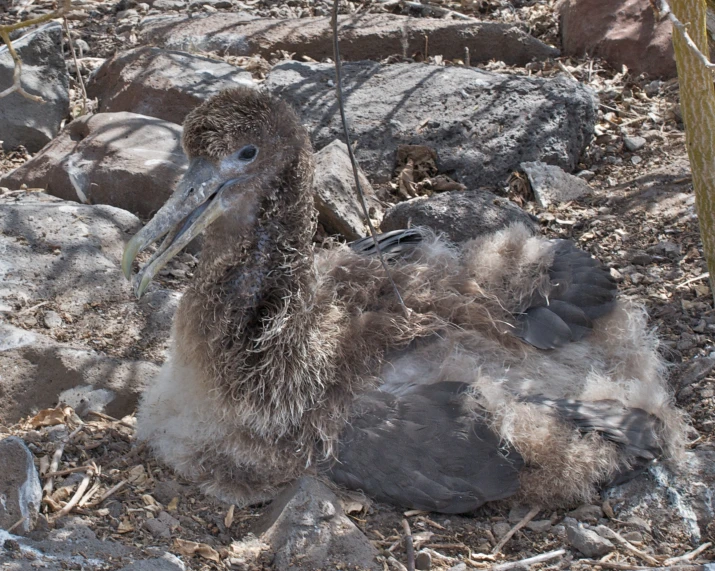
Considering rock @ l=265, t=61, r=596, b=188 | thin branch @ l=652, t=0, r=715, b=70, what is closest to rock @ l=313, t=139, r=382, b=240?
rock @ l=265, t=61, r=596, b=188

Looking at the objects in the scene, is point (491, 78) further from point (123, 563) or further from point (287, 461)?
point (123, 563)

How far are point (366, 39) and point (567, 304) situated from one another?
441cm

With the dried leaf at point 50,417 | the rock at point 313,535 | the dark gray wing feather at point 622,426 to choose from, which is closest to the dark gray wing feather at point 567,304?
the dark gray wing feather at point 622,426

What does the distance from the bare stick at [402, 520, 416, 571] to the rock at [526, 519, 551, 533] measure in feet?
1.77

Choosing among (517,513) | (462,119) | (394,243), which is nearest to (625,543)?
(517,513)

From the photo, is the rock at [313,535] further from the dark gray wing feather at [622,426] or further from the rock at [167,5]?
the rock at [167,5]

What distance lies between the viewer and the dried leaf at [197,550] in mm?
3439

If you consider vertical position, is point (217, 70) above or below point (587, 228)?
above

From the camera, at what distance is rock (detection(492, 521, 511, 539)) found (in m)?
3.78

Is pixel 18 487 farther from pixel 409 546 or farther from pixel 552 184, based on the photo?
pixel 552 184

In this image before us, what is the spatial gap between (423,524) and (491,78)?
4106mm

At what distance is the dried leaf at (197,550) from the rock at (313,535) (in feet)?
0.77

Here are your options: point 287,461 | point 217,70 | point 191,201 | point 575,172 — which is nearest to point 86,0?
point 217,70

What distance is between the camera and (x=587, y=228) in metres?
5.93
